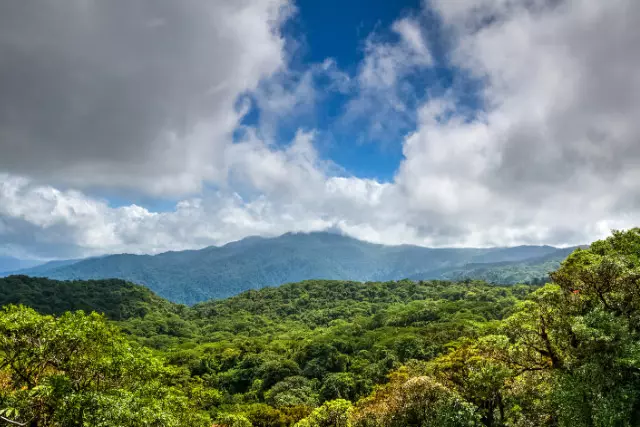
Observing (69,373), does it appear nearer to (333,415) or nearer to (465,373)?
(333,415)

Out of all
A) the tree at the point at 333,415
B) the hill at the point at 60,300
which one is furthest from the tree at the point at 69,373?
the hill at the point at 60,300

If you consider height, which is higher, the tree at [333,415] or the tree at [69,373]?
the tree at [69,373]

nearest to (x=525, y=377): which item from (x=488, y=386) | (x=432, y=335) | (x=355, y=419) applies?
(x=488, y=386)

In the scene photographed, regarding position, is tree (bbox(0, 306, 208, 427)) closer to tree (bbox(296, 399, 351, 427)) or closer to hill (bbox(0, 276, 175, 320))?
tree (bbox(296, 399, 351, 427))

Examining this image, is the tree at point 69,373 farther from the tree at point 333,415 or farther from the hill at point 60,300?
the hill at point 60,300

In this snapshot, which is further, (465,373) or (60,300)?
(60,300)

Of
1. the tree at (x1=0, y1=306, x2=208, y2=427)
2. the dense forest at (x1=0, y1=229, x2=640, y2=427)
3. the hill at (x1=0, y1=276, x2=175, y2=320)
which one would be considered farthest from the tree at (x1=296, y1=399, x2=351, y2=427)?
the hill at (x1=0, y1=276, x2=175, y2=320)

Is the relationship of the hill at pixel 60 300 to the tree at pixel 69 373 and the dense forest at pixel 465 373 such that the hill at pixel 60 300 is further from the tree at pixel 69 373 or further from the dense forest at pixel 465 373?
the tree at pixel 69 373

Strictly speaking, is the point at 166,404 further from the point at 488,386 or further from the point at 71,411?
the point at 488,386

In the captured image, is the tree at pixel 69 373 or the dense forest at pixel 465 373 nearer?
the tree at pixel 69 373

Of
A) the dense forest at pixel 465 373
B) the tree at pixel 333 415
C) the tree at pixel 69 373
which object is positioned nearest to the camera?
the tree at pixel 69 373

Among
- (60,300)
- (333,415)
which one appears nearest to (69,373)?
(333,415)

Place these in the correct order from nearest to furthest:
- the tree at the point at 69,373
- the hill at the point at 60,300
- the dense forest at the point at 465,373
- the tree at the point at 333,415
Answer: the tree at the point at 69,373 < the dense forest at the point at 465,373 < the tree at the point at 333,415 < the hill at the point at 60,300

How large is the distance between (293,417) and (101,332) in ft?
114
